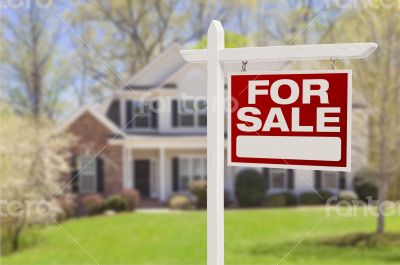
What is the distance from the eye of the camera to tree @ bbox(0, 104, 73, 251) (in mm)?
9375

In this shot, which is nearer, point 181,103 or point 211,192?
point 211,192

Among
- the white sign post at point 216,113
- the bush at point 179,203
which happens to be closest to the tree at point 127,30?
the bush at point 179,203

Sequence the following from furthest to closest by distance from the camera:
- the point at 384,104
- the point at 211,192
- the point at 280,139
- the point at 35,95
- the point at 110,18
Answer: the point at 110,18 < the point at 35,95 < the point at 384,104 < the point at 211,192 < the point at 280,139

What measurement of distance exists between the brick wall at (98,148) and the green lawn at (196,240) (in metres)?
0.82

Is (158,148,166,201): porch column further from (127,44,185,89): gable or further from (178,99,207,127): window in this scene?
(127,44,185,89): gable

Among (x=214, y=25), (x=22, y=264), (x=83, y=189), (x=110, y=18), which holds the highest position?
(x=110, y=18)

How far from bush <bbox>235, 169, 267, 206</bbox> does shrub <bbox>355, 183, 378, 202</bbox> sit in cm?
192

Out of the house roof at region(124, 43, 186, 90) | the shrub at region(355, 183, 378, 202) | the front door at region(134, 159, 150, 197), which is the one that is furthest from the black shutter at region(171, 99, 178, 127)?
the shrub at region(355, 183, 378, 202)

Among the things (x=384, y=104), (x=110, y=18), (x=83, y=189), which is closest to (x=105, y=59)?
(x=110, y=18)

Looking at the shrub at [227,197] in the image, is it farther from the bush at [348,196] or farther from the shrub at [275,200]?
the bush at [348,196]

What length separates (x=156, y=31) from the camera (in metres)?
11.4

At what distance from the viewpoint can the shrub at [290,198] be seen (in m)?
10.5

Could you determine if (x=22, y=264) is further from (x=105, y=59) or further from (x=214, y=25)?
(x=214, y=25)

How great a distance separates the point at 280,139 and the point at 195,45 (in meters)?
8.58
